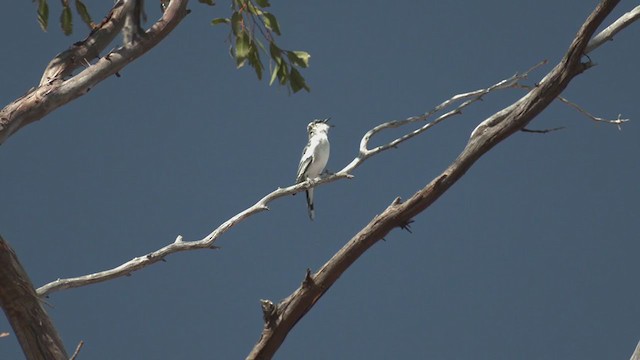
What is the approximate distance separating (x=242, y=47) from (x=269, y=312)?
1.44m

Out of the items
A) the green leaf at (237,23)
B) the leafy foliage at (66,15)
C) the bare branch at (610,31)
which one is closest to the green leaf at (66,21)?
the leafy foliage at (66,15)

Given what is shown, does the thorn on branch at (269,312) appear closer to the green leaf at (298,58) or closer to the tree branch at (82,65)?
the tree branch at (82,65)

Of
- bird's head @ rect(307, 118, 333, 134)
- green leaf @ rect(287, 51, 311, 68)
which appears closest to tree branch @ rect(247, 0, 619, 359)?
green leaf @ rect(287, 51, 311, 68)

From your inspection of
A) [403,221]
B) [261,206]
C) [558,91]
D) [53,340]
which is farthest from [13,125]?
[558,91]

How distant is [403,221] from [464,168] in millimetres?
235

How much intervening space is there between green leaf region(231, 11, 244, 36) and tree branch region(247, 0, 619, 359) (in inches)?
54.5

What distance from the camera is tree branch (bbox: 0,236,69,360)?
2.29m

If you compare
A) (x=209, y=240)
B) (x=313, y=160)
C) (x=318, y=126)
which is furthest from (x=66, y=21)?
(x=318, y=126)

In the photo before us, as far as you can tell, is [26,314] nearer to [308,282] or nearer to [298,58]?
[308,282]

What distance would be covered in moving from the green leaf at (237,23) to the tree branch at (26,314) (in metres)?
1.51

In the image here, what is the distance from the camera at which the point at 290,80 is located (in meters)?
3.58

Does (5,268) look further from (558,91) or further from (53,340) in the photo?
(558,91)

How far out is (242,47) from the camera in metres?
3.45

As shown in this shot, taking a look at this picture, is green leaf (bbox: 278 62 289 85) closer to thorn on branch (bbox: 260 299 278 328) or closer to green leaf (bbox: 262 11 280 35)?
green leaf (bbox: 262 11 280 35)
